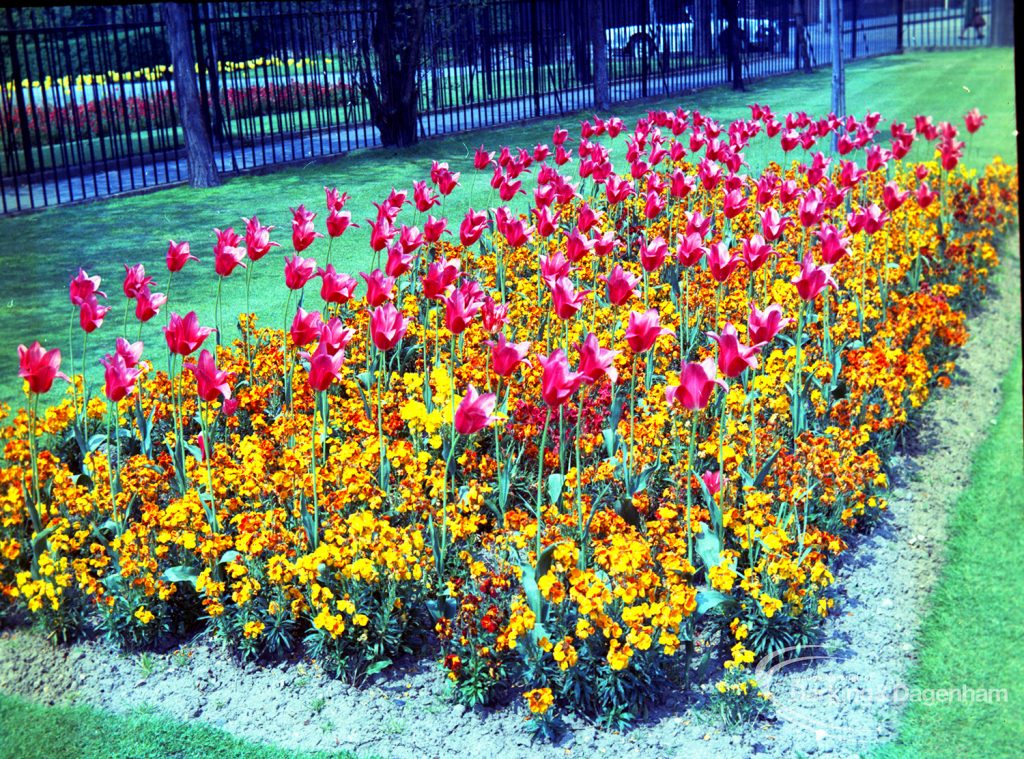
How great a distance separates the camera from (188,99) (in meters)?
2.85

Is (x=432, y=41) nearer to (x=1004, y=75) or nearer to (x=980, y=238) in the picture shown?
(x=1004, y=75)

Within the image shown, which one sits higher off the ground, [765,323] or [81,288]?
[81,288]

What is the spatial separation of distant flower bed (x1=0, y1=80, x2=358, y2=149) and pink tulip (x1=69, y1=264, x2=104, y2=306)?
41cm

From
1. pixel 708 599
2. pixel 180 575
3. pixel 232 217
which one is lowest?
pixel 708 599

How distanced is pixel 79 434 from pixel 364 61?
1356 mm

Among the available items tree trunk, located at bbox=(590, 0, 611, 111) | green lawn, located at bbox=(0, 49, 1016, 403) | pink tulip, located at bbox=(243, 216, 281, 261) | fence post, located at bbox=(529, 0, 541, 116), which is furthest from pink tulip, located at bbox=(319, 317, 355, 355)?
tree trunk, located at bbox=(590, 0, 611, 111)

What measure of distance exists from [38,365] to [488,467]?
1.29 metres

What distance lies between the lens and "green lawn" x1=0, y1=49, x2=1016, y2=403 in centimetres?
262

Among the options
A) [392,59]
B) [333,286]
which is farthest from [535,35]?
[333,286]

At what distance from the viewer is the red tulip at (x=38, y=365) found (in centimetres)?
250

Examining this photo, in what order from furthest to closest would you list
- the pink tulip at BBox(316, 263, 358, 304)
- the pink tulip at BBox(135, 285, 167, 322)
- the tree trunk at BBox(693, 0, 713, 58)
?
the tree trunk at BBox(693, 0, 713, 58)
the pink tulip at BBox(316, 263, 358, 304)
the pink tulip at BBox(135, 285, 167, 322)

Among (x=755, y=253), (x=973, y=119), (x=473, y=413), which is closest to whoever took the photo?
(x=473, y=413)

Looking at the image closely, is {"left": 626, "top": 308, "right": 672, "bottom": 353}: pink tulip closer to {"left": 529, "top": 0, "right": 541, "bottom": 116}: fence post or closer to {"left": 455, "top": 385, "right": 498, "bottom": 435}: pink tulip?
{"left": 455, "top": 385, "right": 498, "bottom": 435}: pink tulip

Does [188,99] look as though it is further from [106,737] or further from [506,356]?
[106,737]
